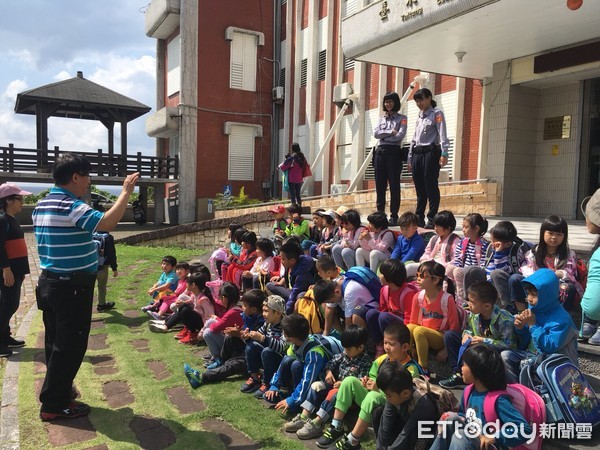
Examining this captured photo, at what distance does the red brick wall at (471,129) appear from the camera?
12242 mm

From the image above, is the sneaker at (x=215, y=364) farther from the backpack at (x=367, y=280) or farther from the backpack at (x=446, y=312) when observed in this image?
the backpack at (x=446, y=312)

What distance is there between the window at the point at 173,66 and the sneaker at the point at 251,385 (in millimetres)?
18268

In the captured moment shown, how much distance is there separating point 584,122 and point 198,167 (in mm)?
14755

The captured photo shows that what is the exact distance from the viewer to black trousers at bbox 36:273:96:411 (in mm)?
3930

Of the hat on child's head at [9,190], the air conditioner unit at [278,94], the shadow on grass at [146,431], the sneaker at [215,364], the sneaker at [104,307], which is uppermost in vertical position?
the air conditioner unit at [278,94]

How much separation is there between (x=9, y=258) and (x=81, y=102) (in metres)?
17.8

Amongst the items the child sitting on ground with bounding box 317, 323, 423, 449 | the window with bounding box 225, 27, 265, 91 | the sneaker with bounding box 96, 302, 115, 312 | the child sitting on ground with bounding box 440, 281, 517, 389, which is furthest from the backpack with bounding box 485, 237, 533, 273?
the window with bounding box 225, 27, 265, 91

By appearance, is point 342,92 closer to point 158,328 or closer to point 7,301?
point 158,328

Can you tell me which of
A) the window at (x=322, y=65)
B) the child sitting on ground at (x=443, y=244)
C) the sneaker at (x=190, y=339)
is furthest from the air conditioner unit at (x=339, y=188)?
the child sitting on ground at (x=443, y=244)

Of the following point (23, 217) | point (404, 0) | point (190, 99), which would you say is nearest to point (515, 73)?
point (404, 0)

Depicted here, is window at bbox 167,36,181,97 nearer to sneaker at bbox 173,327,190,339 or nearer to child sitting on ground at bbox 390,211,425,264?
sneaker at bbox 173,327,190,339

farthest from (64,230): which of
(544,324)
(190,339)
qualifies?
(544,324)

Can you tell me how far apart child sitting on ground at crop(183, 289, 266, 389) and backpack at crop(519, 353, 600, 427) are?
2.69 meters

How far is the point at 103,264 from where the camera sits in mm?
7613
